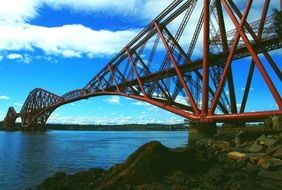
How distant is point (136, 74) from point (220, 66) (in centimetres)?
2257

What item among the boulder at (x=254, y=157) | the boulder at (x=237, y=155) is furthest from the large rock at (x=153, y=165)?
the boulder at (x=237, y=155)

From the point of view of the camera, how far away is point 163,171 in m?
15.7

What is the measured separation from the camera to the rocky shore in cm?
1407

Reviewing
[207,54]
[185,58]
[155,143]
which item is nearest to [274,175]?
[155,143]

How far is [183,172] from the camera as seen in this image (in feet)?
50.8

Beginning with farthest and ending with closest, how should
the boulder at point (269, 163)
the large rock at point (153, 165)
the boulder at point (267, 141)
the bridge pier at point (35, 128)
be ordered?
the bridge pier at point (35, 128) → the boulder at point (267, 141) → the boulder at point (269, 163) → the large rock at point (153, 165)

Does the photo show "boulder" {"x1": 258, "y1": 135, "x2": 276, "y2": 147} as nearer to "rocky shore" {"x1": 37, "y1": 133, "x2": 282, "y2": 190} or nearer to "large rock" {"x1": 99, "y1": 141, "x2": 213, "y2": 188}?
"rocky shore" {"x1": 37, "y1": 133, "x2": 282, "y2": 190}

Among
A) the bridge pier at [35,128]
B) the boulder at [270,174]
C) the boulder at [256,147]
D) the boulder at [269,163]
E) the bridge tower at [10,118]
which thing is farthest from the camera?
the bridge tower at [10,118]

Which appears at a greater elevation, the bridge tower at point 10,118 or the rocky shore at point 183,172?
the bridge tower at point 10,118

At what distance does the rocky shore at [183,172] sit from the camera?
554 inches

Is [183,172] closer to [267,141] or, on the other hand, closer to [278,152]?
[278,152]

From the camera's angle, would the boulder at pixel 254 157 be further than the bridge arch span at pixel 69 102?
No

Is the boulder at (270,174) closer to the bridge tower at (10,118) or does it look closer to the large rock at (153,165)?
the large rock at (153,165)

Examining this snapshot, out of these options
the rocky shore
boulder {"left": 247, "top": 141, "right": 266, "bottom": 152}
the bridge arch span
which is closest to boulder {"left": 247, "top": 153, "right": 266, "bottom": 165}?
the rocky shore
